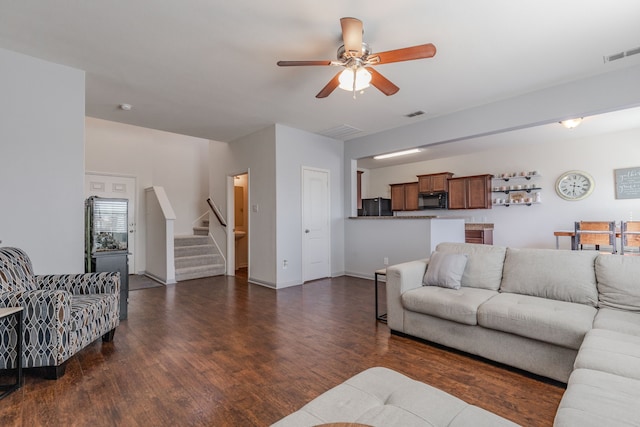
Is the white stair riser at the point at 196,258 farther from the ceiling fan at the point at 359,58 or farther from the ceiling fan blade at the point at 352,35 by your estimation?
the ceiling fan blade at the point at 352,35

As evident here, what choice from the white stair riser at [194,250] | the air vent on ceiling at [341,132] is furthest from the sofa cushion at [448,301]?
the white stair riser at [194,250]

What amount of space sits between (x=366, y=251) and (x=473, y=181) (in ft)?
12.0

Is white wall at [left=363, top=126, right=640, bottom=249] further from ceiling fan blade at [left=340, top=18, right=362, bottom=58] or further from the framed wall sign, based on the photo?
ceiling fan blade at [left=340, top=18, right=362, bottom=58]

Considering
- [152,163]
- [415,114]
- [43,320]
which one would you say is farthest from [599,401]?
[152,163]

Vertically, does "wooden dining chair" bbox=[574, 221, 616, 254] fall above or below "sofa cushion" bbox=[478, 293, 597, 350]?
above

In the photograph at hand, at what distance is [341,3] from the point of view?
7.33ft

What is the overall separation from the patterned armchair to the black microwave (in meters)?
7.53

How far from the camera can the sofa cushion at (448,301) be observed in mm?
2477

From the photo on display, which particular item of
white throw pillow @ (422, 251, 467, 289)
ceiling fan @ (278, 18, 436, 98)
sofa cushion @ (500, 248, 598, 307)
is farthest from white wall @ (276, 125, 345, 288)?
sofa cushion @ (500, 248, 598, 307)

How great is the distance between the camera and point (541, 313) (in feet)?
7.15

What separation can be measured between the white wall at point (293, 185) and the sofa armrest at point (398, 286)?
96.4 inches

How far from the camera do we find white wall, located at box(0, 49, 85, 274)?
2.87 metres

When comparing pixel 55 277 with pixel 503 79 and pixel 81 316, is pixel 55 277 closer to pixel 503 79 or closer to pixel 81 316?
pixel 81 316

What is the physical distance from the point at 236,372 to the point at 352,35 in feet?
8.66
